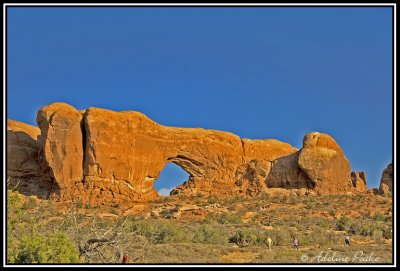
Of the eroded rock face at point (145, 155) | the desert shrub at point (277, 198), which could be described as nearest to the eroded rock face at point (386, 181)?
the desert shrub at point (277, 198)

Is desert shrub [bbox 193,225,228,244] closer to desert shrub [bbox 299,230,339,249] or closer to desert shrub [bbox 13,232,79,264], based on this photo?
desert shrub [bbox 299,230,339,249]

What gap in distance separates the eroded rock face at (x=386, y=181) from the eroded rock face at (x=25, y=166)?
82.7 feet

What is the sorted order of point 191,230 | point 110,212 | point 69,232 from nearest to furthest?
point 69,232 → point 191,230 → point 110,212

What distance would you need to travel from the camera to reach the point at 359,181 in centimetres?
4581

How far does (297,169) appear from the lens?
42562 millimetres

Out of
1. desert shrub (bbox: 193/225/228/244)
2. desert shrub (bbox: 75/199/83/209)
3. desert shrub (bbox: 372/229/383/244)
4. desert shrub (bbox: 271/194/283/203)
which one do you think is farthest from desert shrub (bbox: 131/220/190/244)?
desert shrub (bbox: 271/194/283/203)

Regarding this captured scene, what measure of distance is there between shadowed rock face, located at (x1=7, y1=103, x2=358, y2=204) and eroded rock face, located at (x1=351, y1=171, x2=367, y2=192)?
2.06 metres

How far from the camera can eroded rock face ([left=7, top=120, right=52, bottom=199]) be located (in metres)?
39.8

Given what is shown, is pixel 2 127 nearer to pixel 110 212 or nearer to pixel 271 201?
pixel 110 212

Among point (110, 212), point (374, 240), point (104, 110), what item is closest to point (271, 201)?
point (110, 212)

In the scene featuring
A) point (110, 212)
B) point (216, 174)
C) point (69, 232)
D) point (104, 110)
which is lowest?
point (69, 232)

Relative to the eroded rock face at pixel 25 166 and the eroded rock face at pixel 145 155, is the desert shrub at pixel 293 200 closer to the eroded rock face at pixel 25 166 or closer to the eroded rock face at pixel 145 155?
the eroded rock face at pixel 145 155

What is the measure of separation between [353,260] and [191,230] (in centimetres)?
1091

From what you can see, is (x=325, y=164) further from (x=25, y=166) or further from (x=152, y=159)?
(x=25, y=166)
